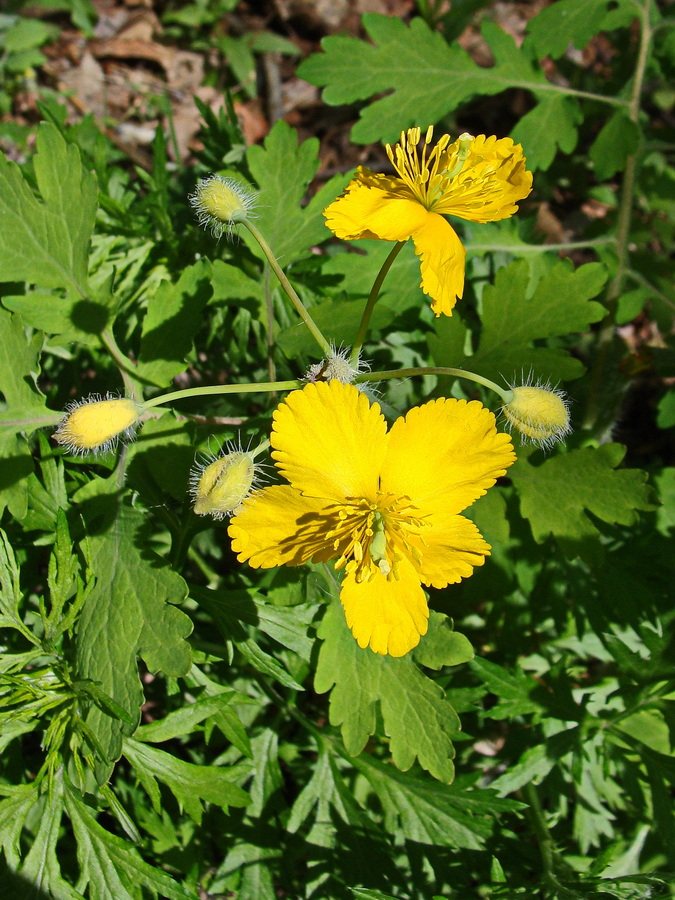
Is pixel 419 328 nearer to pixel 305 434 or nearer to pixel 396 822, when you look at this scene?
pixel 305 434

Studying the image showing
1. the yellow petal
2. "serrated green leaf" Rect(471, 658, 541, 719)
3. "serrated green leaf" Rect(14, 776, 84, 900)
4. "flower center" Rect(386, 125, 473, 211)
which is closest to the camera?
the yellow petal

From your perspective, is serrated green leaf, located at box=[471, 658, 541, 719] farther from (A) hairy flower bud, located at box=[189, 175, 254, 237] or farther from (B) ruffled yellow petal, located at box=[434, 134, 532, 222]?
(A) hairy flower bud, located at box=[189, 175, 254, 237]

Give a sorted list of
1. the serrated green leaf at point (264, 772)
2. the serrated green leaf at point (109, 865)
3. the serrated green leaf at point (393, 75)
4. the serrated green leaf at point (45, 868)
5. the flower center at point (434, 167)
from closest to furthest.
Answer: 1. the flower center at point (434, 167)
2. the serrated green leaf at point (109, 865)
3. the serrated green leaf at point (45, 868)
4. the serrated green leaf at point (264, 772)
5. the serrated green leaf at point (393, 75)

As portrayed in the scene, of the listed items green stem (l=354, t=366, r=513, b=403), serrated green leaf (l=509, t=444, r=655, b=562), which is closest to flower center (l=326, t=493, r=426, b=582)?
green stem (l=354, t=366, r=513, b=403)

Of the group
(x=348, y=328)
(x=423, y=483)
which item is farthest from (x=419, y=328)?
(x=423, y=483)

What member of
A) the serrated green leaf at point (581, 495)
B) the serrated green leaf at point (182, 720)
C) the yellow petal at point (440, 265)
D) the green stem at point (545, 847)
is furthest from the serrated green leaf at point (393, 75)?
the green stem at point (545, 847)

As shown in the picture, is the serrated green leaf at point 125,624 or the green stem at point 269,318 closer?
the serrated green leaf at point 125,624

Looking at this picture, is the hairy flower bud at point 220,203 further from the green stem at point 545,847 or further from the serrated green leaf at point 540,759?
the green stem at point 545,847
